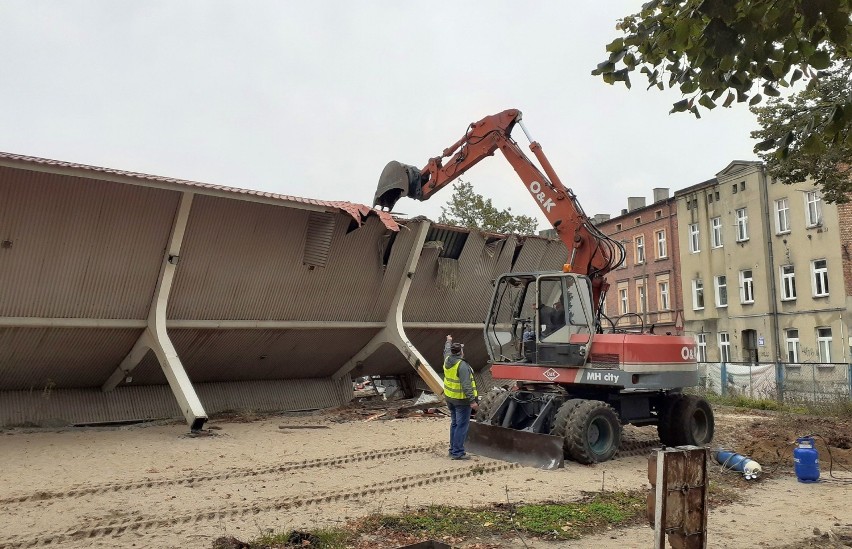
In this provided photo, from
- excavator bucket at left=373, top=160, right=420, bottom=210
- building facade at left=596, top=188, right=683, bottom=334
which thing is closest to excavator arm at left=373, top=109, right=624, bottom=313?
excavator bucket at left=373, top=160, right=420, bottom=210

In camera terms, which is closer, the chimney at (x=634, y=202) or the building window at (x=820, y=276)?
the building window at (x=820, y=276)

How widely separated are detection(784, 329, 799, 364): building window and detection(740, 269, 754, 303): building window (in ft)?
8.00

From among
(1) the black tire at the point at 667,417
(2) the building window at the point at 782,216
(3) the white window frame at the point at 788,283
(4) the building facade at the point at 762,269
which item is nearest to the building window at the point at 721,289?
(4) the building facade at the point at 762,269

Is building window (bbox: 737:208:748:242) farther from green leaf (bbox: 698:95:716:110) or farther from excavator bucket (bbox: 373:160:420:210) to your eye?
green leaf (bbox: 698:95:716:110)

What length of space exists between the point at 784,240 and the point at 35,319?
28381 millimetres

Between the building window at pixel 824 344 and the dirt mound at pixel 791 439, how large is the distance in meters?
13.4

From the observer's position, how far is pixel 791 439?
483 inches

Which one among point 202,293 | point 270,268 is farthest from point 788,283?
point 202,293

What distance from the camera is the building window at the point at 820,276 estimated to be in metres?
28.5

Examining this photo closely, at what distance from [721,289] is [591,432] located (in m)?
26.9

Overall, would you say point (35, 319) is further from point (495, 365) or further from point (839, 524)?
point (839, 524)

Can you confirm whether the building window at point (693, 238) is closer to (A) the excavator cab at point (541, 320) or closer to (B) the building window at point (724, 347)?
(B) the building window at point (724, 347)

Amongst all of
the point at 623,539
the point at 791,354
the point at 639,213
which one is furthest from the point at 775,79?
the point at 639,213

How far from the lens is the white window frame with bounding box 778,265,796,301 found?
30.1m
